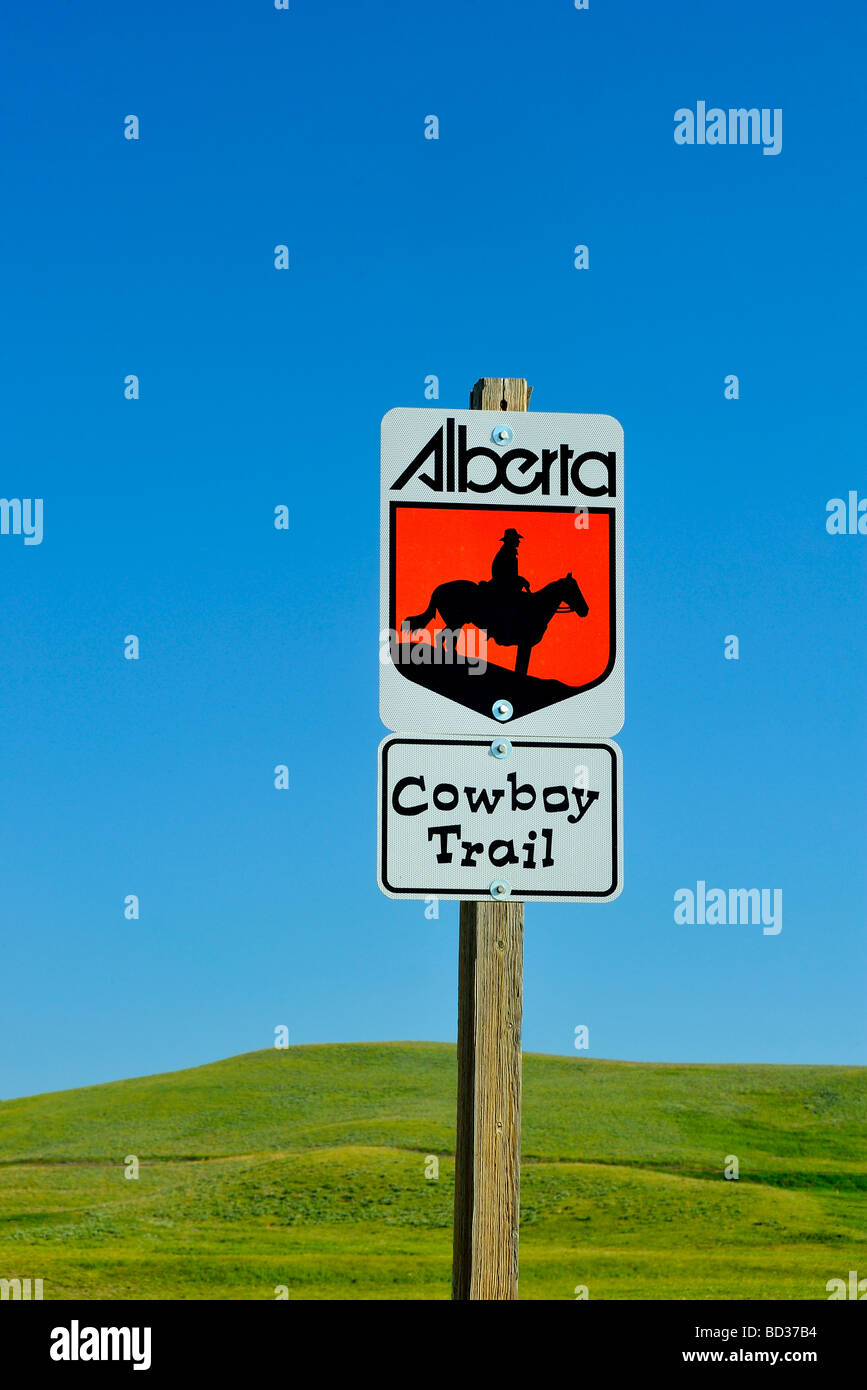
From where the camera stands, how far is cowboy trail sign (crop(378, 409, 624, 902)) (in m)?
5.73

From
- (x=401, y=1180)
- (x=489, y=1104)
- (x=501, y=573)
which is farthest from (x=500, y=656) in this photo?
(x=401, y=1180)

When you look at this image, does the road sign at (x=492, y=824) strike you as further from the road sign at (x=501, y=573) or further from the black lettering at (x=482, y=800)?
the road sign at (x=501, y=573)

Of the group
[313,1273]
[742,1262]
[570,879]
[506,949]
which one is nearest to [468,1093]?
[506,949]

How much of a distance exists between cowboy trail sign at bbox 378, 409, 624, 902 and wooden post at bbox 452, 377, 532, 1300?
0.70ft

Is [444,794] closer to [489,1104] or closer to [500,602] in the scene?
[500,602]

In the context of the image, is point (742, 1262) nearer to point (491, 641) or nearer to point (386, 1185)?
point (386, 1185)

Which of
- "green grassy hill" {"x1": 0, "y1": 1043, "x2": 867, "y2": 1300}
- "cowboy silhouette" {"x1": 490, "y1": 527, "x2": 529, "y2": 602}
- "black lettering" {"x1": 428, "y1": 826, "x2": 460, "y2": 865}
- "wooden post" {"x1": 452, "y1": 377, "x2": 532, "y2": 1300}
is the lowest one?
"green grassy hill" {"x1": 0, "y1": 1043, "x2": 867, "y2": 1300}

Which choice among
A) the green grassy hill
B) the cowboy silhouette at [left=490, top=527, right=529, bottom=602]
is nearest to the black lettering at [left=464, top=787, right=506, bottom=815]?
the cowboy silhouette at [left=490, top=527, right=529, bottom=602]

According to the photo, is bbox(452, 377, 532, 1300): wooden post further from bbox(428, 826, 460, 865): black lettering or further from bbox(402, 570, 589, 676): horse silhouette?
bbox(402, 570, 589, 676): horse silhouette

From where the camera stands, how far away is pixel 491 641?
580 centimetres

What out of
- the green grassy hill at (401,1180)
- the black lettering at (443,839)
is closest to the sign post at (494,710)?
the black lettering at (443,839)
